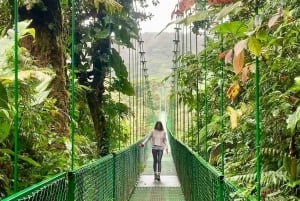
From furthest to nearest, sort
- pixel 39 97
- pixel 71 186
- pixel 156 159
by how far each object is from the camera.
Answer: pixel 156 159
pixel 39 97
pixel 71 186

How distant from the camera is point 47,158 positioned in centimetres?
240

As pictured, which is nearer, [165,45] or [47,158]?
[47,158]

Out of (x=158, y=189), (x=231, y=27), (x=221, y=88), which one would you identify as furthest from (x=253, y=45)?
(x=158, y=189)

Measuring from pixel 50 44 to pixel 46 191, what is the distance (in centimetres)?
Answer: 174

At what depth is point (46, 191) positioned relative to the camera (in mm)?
1535

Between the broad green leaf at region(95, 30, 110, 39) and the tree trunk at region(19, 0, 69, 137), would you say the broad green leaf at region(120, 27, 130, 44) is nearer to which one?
the broad green leaf at region(95, 30, 110, 39)

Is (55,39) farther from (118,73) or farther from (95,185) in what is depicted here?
(118,73)

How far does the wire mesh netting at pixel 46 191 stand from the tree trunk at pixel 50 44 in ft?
3.94

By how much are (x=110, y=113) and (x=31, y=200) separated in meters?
3.72

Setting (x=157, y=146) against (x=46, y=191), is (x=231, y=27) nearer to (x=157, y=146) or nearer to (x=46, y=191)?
(x=46, y=191)

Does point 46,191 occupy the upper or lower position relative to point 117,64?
lower

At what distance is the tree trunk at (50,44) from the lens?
3.08m

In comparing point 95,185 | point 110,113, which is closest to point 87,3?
point 110,113

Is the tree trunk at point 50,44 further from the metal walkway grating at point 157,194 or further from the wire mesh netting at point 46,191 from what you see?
the metal walkway grating at point 157,194
